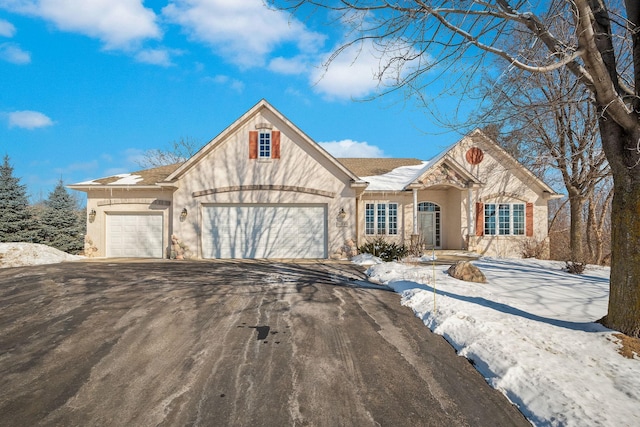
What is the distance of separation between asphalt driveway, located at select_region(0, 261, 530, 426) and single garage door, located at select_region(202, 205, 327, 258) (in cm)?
672

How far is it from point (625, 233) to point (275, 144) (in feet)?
38.8

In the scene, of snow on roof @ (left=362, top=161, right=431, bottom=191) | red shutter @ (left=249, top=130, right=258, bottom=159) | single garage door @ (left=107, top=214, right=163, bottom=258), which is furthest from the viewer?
snow on roof @ (left=362, top=161, right=431, bottom=191)

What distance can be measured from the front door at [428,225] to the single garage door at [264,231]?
21.2ft

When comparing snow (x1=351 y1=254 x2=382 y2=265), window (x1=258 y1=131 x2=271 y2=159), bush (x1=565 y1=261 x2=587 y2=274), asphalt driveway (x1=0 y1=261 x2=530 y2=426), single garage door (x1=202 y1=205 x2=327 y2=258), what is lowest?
asphalt driveway (x1=0 y1=261 x2=530 y2=426)

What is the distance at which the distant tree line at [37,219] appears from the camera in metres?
19.2

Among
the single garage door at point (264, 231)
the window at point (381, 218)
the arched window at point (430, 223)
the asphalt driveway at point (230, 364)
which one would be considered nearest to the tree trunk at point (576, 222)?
the arched window at point (430, 223)

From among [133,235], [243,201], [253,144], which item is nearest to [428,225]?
[243,201]

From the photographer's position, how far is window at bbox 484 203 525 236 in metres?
16.2

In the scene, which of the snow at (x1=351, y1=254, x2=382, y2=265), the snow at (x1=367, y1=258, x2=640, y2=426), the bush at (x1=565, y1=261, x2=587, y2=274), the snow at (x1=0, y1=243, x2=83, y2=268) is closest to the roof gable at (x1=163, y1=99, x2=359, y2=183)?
the snow at (x1=351, y1=254, x2=382, y2=265)

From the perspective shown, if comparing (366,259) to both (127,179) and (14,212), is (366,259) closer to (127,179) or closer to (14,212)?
(127,179)

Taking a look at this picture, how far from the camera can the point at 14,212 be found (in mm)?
19453

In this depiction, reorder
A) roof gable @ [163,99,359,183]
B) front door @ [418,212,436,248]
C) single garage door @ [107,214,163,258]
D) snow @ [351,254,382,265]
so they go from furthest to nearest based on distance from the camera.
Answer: front door @ [418,212,436,248]
single garage door @ [107,214,163,258]
roof gable @ [163,99,359,183]
snow @ [351,254,382,265]

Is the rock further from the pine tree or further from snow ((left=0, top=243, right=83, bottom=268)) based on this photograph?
the pine tree

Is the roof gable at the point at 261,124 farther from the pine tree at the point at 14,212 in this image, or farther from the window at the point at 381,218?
the pine tree at the point at 14,212
